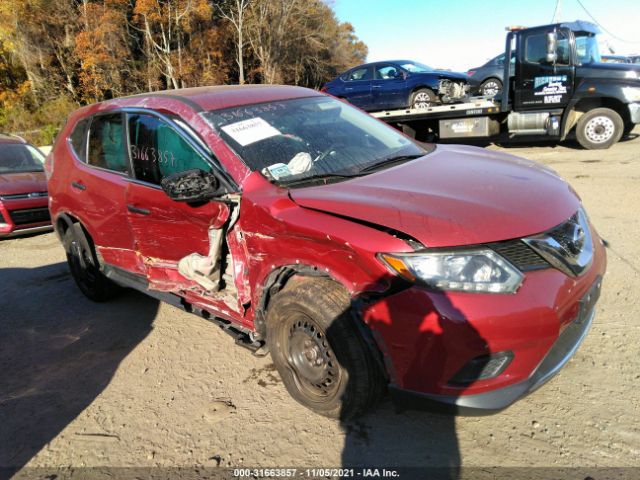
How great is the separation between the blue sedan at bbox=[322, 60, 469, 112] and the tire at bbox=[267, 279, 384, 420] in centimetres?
1067

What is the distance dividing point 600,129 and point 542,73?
67.7 inches

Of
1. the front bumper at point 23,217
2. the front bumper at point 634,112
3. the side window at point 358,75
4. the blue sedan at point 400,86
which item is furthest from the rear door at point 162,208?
the side window at point 358,75

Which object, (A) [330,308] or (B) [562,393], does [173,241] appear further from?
(B) [562,393]

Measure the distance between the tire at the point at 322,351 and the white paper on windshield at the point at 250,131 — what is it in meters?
1.03

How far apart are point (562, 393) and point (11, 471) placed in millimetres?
3013

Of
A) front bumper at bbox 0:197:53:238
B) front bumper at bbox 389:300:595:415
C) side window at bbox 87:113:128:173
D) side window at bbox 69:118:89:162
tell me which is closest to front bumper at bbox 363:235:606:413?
front bumper at bbox 389:300:595:415

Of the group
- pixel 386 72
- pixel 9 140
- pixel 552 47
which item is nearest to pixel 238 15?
pixel 386 72

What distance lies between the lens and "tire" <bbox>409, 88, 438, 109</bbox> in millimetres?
12566

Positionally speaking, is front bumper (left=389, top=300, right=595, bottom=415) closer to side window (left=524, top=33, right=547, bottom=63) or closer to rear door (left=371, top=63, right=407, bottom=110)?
side window (left=524, top=33, right=547, bottom=63)

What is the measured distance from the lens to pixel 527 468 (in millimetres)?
2234

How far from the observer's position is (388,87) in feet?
42.3

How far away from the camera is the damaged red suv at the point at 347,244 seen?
2105 millimetres

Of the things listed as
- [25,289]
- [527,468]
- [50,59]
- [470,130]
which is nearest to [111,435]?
[527,468]

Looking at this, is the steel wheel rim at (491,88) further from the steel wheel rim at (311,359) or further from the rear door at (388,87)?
the steel wheel rim at (311,359)
